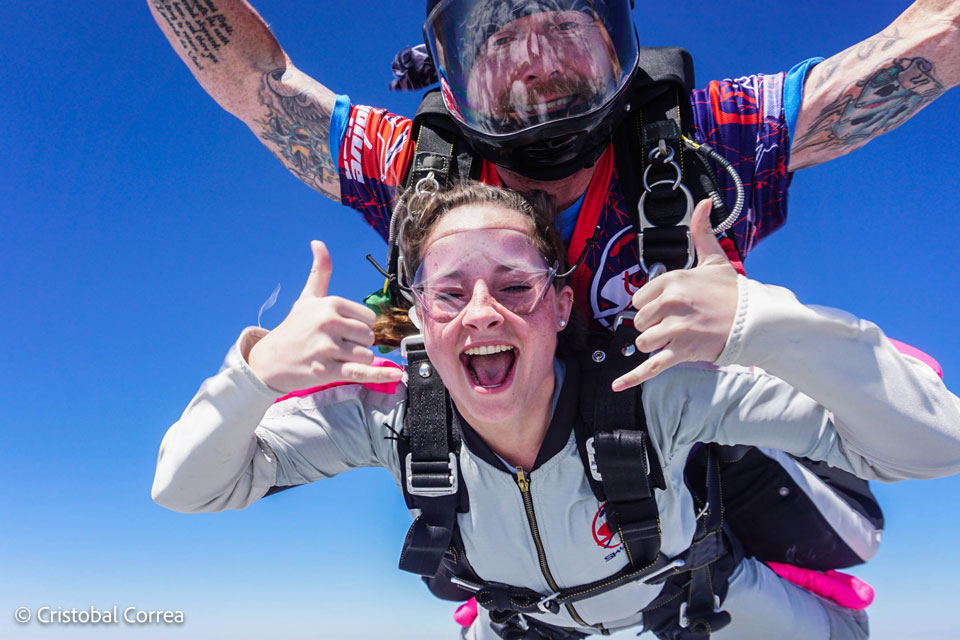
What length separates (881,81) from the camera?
260 centimetres

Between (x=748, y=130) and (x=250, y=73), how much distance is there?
2.28 meters

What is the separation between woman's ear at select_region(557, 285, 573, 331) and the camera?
7.50 feet

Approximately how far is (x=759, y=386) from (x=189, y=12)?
122 inches

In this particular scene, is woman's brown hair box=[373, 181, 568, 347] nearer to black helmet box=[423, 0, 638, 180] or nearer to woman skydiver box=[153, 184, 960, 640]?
woman skydiver box=[153, 184, 960, 640]

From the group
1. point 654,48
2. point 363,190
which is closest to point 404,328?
point 363,190

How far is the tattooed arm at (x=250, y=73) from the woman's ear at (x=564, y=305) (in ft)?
4.54

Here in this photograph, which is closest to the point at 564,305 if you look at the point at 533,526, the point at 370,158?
the point at 533,526

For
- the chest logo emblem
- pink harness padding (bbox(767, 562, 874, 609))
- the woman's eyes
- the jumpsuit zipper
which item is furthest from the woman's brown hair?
pink harness padding (bbox(767, 562, 874, 609))

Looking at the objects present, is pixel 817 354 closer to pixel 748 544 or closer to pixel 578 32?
pixel 578 32

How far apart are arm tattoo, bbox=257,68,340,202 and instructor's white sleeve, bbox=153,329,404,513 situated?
124 centimetres

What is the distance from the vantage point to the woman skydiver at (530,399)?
1.67 metres

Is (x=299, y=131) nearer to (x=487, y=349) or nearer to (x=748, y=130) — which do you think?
(x=487, y=349)

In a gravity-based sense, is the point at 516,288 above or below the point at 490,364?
above

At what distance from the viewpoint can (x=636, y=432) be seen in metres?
→ 2.04
